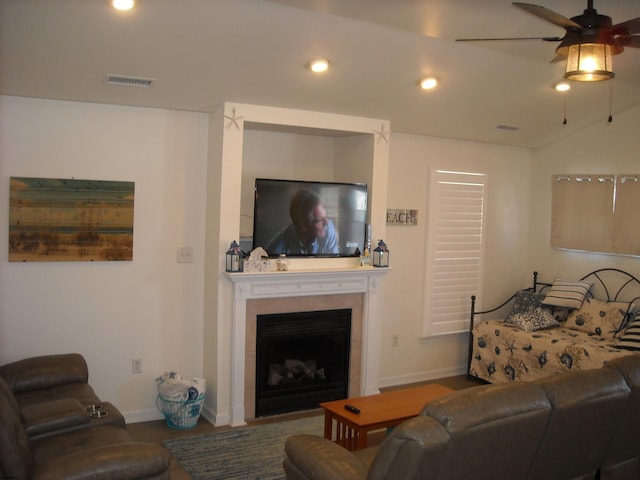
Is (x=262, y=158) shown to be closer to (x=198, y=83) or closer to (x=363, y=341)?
(x=198, y=83)

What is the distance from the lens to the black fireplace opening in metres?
4.80

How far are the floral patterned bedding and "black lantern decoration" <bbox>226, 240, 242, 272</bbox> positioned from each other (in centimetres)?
262

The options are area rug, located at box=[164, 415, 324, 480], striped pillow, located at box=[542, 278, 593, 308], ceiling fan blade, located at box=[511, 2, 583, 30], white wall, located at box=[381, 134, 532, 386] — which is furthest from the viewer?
white wall, located at box=[381, 134, 532, 386]

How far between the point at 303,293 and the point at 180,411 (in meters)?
1.29

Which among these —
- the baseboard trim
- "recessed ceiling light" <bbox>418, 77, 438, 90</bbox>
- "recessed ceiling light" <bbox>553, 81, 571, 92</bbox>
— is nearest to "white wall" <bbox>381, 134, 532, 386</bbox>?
the baseboard trim

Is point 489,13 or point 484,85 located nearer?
point 489,13

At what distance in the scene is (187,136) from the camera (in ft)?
15.4

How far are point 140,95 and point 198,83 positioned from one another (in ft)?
1.50

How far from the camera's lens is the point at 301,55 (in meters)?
3.83

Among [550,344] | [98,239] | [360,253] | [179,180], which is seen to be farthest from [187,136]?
[550,344]

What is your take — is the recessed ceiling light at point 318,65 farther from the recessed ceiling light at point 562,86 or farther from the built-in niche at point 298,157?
the recessed ceiling light at point 562,86

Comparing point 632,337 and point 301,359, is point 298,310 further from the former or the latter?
point 632,337

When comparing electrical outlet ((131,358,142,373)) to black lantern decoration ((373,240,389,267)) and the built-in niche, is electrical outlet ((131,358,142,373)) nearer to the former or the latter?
the built-in niche

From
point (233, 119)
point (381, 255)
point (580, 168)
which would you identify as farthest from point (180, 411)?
point (580, 168)
